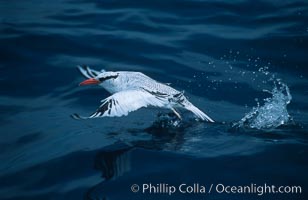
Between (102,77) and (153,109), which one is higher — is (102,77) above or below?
above

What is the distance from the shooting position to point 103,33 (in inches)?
480

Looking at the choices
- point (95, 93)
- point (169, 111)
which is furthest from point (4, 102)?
point (169, 111)

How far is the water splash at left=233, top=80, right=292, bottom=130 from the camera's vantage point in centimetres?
775

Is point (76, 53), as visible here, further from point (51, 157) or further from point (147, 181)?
point (147, 181)

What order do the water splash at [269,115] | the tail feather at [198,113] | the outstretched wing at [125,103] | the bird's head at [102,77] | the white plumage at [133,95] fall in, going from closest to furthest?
1. the outstretched wing at [125,103]
2. the white plumage at [133,95]
3. the water splash at [269,115]
4. the tail feather at [198,113]
5. the bird's head at [102,77]

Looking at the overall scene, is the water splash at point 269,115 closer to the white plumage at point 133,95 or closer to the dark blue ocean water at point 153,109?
the dark blue ocean water at point 153,109

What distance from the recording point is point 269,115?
7.95 m

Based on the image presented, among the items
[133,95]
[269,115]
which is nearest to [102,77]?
[133,95]

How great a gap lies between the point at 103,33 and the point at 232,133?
5.70 meters

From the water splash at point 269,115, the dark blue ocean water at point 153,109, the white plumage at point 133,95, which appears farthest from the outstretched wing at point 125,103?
the water splash at point 269,115

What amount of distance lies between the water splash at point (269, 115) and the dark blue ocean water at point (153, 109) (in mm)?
25

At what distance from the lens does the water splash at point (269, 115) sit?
7.75 meters

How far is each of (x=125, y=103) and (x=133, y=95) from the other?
33 cm

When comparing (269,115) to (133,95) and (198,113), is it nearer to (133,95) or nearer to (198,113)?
(198,113)
